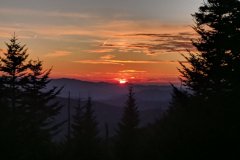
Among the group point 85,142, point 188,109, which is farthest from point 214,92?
point 85,142

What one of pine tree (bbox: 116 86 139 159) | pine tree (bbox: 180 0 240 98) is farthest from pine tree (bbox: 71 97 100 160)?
pine tree (bbox: 180 0 240 98)

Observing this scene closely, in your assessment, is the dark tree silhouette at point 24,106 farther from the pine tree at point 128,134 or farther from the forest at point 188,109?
the pine tree at point 128,134

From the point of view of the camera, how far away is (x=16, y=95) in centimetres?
3347

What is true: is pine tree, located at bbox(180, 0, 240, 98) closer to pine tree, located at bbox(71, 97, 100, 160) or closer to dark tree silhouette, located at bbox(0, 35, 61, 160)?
dark tree silhouette, located at bbox(0, 35, 61, 160)

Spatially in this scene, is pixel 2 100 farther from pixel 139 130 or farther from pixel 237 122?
pixel 139 130

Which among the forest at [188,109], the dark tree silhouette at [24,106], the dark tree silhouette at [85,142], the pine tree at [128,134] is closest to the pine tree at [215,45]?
the forest at [188,109]

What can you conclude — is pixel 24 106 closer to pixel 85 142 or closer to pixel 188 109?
pixel 85 142

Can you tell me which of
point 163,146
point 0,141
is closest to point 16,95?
point 0,141

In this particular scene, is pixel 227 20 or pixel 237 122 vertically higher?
pixel 227 20

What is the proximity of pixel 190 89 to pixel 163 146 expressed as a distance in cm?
1180

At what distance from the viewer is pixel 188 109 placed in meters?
15.9

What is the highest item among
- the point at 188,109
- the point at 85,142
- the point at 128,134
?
the point at 188,109

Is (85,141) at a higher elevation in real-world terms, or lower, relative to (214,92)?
lower

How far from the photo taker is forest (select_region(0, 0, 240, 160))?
1369cm
